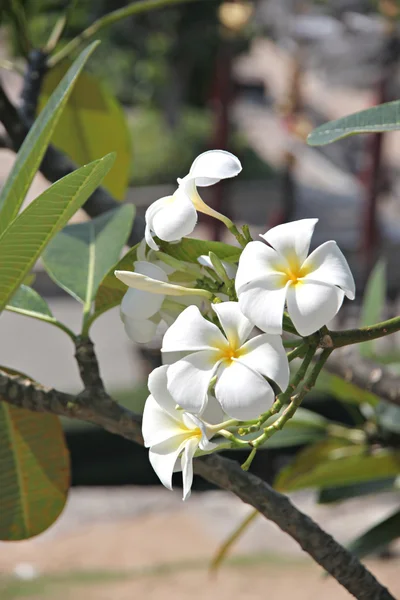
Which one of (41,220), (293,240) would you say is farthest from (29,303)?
(293,240)

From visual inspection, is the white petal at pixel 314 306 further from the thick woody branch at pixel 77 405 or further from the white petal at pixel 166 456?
the thick woody branch at pixel 77 405

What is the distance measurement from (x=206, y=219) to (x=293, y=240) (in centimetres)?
620

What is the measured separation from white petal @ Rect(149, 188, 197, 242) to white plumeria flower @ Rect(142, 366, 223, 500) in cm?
6

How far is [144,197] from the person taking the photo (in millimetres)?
8047

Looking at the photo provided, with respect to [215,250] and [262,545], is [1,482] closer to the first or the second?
[215,250]

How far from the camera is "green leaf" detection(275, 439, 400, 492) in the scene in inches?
37.3

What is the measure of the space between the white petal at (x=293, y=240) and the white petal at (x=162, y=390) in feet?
0.24

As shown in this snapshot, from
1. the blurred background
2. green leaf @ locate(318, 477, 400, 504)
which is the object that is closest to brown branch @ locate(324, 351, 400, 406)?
the blurred background

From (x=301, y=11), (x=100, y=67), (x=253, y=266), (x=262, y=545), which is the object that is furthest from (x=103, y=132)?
(x=100, y=67)

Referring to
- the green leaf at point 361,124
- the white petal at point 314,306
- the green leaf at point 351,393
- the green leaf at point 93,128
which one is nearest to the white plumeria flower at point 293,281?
the white petal at point 314,306

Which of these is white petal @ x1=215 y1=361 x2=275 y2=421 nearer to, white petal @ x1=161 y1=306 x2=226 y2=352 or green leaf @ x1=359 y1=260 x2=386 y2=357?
white petal @ x1=161 y1=306 x2=226 y2=352

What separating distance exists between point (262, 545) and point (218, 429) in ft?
7.34

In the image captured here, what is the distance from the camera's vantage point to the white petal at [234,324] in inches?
13.9

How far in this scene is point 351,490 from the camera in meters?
1.05
